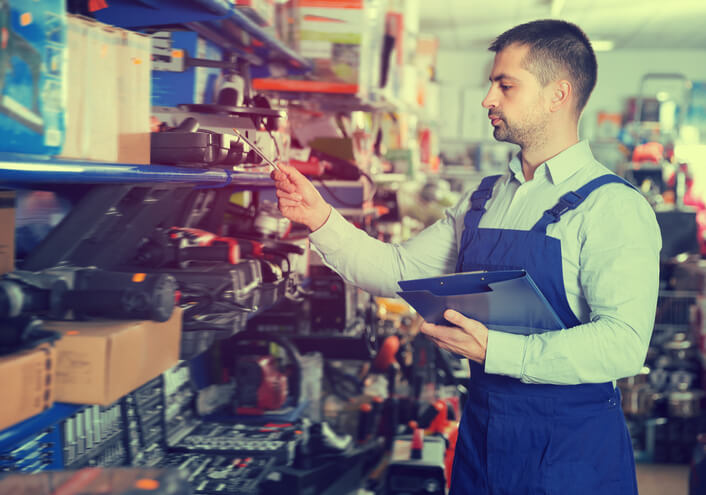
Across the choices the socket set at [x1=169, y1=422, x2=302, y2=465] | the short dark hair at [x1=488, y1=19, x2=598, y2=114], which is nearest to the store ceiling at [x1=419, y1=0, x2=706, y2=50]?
the short dark hair at [x1=488, y1=19, x2=598, y2=114]

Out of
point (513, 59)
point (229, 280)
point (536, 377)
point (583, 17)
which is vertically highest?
point (583, 17)

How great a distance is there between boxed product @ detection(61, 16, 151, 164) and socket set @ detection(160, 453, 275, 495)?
104cm

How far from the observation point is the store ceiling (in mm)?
7508

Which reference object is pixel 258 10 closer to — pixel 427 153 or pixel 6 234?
pixel 6 234

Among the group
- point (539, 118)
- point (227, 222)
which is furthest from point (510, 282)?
point (227, 222)

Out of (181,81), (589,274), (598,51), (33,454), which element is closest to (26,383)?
(33,454)

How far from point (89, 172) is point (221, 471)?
51.5 inches

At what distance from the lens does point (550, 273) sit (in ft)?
6.01

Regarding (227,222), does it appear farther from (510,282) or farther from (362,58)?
(510,282)

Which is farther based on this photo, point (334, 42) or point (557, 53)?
point (334, 42)

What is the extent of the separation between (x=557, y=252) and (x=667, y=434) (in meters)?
3.92

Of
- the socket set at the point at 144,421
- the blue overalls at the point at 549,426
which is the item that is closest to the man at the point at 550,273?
the blue overalls at the point at 549,426

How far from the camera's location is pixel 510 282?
156cm

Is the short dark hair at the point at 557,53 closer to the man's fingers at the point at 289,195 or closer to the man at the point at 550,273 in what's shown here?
the man at the point at 550,273
